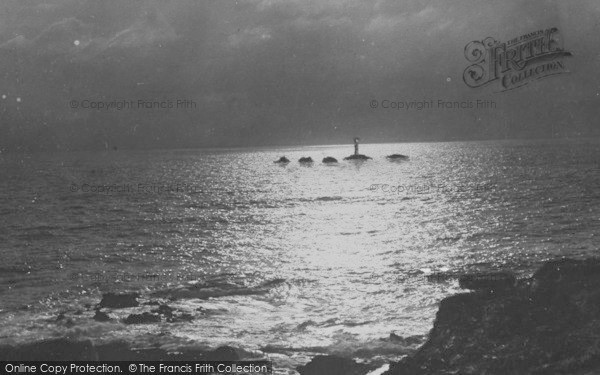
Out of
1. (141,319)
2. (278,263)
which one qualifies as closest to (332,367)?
(141,319)

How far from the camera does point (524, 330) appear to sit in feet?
40.5

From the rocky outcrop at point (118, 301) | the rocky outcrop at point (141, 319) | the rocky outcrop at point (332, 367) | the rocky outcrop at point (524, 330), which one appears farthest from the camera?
the rocky outcrop at point (118, 301)

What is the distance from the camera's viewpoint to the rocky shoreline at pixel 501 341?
11.0 meters

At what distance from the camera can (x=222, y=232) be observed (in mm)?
46938

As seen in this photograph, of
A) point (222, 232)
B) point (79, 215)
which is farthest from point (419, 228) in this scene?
point (79, 215)

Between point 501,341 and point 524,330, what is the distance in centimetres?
67

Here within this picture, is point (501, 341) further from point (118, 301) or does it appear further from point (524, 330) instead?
point (118, 301)

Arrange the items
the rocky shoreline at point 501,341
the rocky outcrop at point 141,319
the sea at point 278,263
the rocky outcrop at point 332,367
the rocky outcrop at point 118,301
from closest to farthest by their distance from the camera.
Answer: the rocky shoreline at point 501,341 < the rocky outcrop at point 332,367 < the sea at point 278,263 < the rocky outcrop at point 141,319 < the rocky outcrop at point 118,301

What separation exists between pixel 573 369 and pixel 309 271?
20394mm

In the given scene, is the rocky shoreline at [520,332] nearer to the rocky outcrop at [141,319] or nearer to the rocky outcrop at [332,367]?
the rocky outcrop at [332,367]

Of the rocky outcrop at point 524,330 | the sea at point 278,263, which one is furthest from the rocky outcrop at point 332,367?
the rocky outcrop at point 524,330

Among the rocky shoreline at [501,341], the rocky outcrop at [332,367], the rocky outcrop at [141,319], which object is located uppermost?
the rocky shoreline at [501,341]

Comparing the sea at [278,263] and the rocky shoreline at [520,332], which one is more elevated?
the rocky shoreline at [520,332]

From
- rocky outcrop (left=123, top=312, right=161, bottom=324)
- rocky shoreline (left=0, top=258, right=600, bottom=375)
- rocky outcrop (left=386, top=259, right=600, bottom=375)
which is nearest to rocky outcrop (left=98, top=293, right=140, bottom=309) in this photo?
rocky outcrop (left=123, top=312, right=161, bottom=324)
